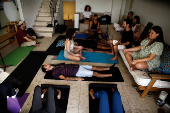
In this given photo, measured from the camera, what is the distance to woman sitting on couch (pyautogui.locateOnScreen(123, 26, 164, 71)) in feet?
6.84

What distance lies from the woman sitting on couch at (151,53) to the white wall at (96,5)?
14.8ft

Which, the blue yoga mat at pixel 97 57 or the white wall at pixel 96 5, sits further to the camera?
the white wall at pixel 96 5

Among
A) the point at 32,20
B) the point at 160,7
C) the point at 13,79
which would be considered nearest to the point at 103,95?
the point at 13,79

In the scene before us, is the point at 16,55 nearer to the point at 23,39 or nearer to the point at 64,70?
the point at 23,39

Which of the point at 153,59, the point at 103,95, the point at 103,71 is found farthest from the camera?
the point at 103,71

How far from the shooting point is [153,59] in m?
2.27

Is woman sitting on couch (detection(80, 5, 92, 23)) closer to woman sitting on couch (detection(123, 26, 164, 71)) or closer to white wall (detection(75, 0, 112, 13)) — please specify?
white wall (detection(75, 0, 112, 13))

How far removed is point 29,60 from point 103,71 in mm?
2167

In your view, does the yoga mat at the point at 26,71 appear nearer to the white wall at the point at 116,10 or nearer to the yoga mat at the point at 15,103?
the yoga mat at the point at 15,103

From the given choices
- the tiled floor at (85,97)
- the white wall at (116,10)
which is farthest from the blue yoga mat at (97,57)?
the white wall at (116,10)

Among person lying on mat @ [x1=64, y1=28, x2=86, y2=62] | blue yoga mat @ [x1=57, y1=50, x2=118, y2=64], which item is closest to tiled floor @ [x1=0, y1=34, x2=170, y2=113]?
blue yoga mat @ [x1=57, y1=50, x2=118, y2=64]

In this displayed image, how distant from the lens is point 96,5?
245 inches

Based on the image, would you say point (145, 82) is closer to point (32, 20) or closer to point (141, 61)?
point (141, 61)

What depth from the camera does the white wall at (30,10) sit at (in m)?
4.85
